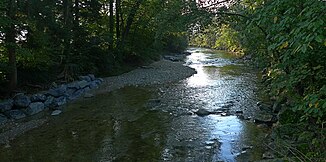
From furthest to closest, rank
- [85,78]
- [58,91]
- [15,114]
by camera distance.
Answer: [85,78] → [58,91] → [15,114]

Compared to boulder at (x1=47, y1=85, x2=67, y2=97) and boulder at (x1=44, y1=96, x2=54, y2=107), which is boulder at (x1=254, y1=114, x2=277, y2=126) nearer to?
boulder at (x1=44, y1=96, x2=54, y2=107)

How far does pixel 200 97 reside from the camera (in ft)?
48.2

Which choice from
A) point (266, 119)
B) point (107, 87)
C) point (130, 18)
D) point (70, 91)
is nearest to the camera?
point (266, 119)

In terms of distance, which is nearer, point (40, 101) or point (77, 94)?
point (40, 101)

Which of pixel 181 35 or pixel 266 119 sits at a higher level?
pixel 181 35

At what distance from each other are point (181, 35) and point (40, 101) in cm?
655

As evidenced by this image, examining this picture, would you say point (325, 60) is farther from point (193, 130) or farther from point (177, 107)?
Answer: point (177, 107)

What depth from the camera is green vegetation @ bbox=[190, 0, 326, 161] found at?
3.01 meters

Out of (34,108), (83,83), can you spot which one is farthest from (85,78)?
(34,108)

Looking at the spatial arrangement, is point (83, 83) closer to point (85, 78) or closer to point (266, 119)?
point (85, 78)

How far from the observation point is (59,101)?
13305mm

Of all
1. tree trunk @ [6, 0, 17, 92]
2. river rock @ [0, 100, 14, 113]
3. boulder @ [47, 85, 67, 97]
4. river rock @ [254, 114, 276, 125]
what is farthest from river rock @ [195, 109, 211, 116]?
tree trunk @ [6, 0, 17, 92]

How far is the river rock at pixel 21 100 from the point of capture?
11531 mm

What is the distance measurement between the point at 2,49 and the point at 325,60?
11.1m
